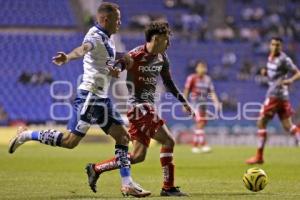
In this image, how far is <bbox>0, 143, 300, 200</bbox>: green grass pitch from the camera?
9508mm

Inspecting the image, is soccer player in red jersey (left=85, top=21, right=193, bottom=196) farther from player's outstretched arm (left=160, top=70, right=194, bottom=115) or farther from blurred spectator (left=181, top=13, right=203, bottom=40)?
blurred spectator (left=181, top=13, right=203, bottom=40)

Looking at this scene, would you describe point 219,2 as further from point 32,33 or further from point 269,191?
point 269,191

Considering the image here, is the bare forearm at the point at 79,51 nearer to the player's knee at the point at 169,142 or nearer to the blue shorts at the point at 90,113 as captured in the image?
the blue shorts at the point at 90,113

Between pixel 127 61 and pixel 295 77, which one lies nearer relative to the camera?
pixel 127 61

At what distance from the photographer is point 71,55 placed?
27.4ft

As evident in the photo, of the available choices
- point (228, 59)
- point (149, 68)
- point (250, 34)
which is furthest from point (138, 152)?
point (250, 34)

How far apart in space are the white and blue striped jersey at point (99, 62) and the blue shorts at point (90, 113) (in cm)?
8

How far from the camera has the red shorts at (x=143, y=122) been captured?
972cm

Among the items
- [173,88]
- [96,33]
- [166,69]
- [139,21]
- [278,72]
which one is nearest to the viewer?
[96,33]

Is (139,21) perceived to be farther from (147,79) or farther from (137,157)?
(137,157)

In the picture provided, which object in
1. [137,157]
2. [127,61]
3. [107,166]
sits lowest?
[107,166]

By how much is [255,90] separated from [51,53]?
29.9 feet

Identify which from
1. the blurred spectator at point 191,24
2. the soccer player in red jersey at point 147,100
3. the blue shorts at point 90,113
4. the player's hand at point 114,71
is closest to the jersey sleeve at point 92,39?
the player's hand at point 114,71

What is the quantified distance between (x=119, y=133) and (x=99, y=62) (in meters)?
0.93
